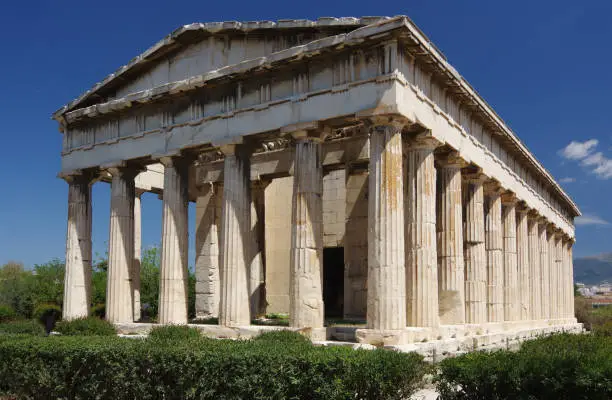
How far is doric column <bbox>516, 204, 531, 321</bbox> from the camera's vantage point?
2633 cm

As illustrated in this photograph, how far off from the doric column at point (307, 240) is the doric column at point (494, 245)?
887 cm

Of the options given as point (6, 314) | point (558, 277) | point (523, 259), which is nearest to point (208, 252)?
point (6, 314)

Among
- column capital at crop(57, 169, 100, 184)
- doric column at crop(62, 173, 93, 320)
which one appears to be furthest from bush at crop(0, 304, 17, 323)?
column capital at crop(57, 169, 100, 184)

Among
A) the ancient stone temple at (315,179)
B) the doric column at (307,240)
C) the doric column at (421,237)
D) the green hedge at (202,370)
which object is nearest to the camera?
the green hedge at (202,370)

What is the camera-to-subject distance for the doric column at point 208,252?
84.3 feet

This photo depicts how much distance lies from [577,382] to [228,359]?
16.8 feet

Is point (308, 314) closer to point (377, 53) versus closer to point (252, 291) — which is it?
point (377, 53)

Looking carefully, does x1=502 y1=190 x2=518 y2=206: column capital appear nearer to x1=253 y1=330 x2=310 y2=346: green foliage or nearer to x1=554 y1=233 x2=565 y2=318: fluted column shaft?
x1=554 y1=233 x2=565 y2=318: fluted column shaft

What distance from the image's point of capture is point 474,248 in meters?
21.6

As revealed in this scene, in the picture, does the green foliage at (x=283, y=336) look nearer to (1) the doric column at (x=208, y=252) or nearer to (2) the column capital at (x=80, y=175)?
(1) the doric column at (x=208, y=252)

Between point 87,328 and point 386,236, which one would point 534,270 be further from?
point 87,328

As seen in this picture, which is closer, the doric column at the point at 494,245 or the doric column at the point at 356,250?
the doric column at the point at 494,245

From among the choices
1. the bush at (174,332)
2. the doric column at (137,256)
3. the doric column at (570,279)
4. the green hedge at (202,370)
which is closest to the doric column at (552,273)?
the doric column at (570,279)

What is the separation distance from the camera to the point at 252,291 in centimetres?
2541
